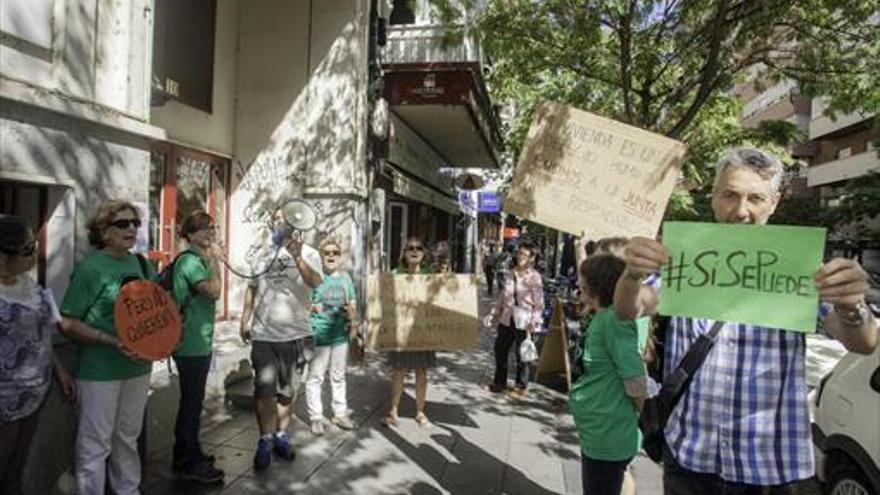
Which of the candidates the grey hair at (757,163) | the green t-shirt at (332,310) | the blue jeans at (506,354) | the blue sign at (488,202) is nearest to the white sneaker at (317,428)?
the green t-shirt at (332,310)

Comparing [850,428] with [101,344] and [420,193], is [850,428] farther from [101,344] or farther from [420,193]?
[420,193]

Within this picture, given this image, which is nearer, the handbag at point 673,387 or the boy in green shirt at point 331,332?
the handbag at point 673,387

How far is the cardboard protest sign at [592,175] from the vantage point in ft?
12.5

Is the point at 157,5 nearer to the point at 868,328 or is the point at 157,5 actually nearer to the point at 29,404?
the point at 29,404

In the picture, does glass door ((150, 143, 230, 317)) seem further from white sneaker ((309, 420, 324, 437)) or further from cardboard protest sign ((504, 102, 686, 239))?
cardboard protest sign ((504, 102, 686, 239))

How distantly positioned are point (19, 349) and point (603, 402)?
8.67 ft

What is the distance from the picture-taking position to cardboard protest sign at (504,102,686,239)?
382cm

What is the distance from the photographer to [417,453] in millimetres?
5609

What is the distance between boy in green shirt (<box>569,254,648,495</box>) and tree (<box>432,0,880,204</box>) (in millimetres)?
5085

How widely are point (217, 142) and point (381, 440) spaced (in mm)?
4745

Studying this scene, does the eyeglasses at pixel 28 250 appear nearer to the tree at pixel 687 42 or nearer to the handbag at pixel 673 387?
the handbag at pixel 673 387

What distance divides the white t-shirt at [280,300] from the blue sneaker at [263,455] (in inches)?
28.9

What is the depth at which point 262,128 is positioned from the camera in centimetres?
913

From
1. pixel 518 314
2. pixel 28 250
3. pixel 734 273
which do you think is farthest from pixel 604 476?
pixel 518 314
